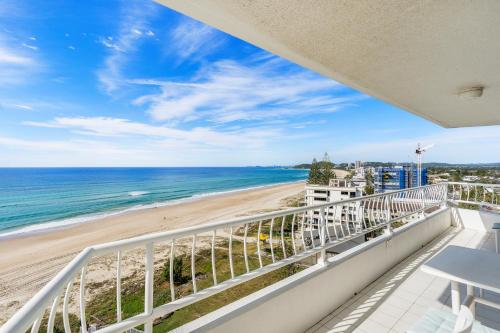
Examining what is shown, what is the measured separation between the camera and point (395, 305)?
8.94 ft

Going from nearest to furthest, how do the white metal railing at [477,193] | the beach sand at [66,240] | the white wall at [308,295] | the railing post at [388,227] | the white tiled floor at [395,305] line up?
Answer: the white wall at [308,295] → the white tiled floor at [395,305] → the railing post at [388,227] → the white metal railing at [477,193] → the beach sand at [66,240]

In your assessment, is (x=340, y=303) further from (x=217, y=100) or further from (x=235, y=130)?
(x=235, y=130)

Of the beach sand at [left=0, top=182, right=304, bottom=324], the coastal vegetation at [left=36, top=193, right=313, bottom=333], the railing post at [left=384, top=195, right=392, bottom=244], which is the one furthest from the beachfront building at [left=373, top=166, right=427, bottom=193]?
the railing post at [left=384, top=195, right=392, bottom=244]

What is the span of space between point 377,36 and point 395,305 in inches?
108

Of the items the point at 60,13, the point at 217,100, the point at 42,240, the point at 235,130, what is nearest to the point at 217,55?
the point at 60,13

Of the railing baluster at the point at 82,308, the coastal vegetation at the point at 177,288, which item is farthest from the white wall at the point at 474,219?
the railing baluster at the point at 82,308

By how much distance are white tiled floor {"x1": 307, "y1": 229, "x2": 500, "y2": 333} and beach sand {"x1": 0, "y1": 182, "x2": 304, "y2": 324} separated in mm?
11303

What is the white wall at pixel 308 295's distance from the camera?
5.74ft

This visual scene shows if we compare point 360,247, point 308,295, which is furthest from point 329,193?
point 308,295

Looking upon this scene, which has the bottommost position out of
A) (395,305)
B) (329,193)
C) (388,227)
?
(329,193)

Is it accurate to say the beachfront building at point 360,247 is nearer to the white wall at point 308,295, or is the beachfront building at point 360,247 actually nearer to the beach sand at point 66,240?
the white wall at point 308,295

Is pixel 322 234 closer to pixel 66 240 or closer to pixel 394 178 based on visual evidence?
pixel 66 240

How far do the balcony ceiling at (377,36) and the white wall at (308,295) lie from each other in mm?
1947

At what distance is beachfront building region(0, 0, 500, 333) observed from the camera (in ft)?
4.42
